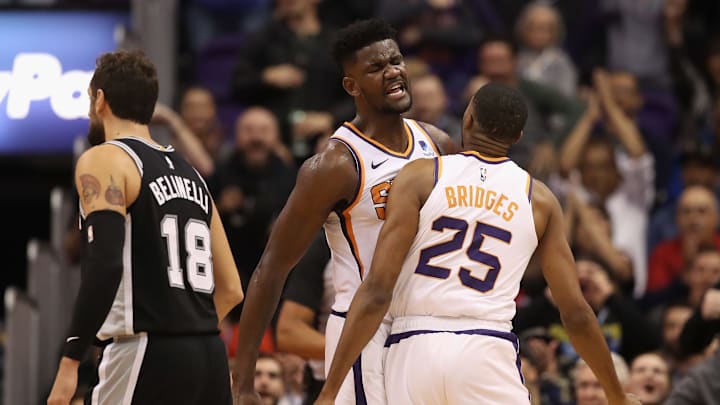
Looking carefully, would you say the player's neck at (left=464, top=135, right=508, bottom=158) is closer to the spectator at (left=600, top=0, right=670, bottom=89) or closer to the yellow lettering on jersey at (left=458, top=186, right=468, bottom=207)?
the yellow lettering on jersey at (left=458, top=186, right=468, bottom=207)

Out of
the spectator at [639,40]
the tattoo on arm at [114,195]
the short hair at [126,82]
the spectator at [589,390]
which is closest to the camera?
the tattoo on arm at [114,195]

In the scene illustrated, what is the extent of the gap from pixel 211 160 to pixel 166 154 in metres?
5.50

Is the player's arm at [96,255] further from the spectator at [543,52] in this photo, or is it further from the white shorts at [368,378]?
the spectator at [543,52]

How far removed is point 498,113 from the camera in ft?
17.6

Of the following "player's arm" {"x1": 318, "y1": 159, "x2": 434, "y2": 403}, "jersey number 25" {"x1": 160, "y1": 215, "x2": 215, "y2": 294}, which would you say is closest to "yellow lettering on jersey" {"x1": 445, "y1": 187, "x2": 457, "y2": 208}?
"player's arm" {"x1": 318, "y1": 159, "x2": 434, "y2": 403}

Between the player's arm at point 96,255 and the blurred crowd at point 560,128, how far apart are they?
3120 millimetres

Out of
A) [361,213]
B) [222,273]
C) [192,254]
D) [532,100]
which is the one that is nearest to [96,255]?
[192,254]

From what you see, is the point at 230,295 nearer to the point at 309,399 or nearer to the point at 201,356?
the point at 201,356

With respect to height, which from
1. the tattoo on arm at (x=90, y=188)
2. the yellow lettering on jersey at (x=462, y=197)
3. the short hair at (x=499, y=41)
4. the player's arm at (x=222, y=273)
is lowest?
the player's arm at (x=222, y=273)

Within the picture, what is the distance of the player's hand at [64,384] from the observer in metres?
4.89

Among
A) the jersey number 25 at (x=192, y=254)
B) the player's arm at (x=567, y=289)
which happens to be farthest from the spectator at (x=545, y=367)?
the jersey number 25 at (x=192, y=254)

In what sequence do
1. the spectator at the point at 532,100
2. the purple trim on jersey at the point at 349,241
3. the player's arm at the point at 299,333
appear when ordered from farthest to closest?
1. the spectator at the point at 532,100
2. the player's arm at the point at 299,333
3. the purple trim on jersey at the point at 349,241

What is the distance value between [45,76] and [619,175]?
191 inches

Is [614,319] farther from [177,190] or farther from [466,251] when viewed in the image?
[177,190]
